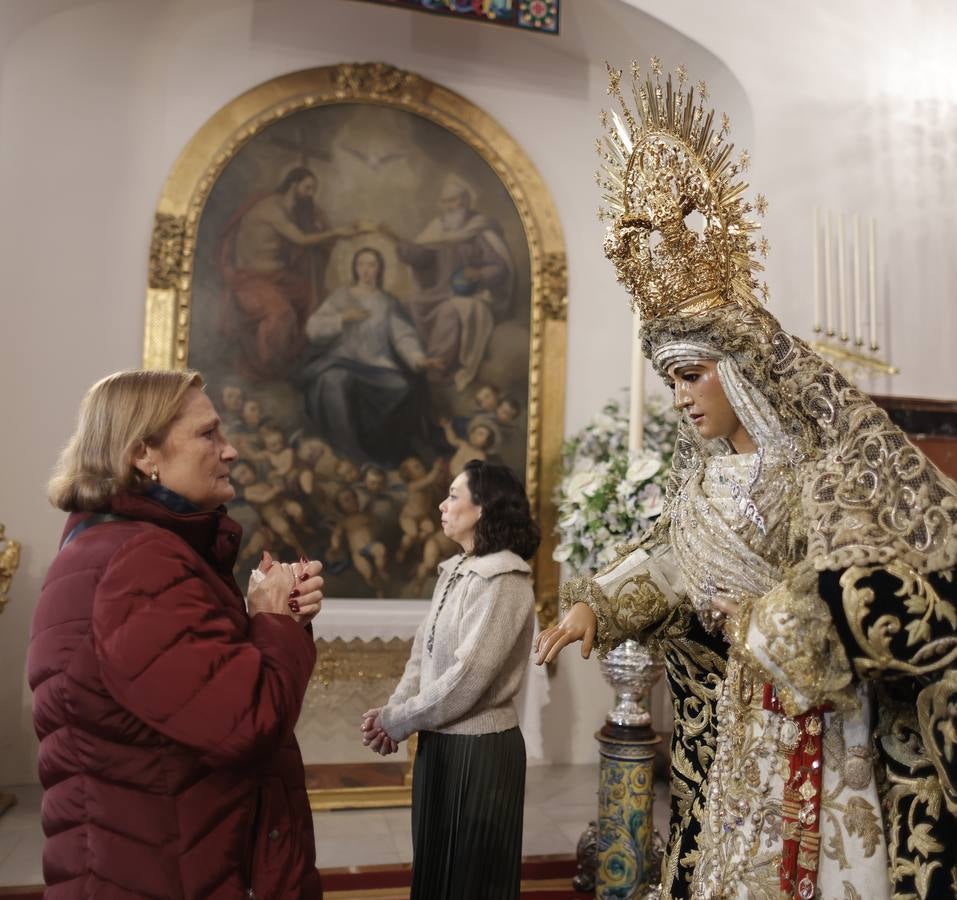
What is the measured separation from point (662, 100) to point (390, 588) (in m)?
4.19

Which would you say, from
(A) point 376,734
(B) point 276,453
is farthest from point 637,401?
(B) point 276,453

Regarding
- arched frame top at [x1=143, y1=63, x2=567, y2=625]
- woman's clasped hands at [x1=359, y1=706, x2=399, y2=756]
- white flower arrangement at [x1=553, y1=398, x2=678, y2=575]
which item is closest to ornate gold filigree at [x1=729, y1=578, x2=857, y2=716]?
woman's clasped hands at [x1=359, y1=706, x2=399, y2=756]

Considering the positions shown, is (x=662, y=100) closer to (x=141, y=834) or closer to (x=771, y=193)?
(x=141, y=834)

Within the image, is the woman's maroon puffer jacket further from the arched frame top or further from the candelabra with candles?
the candelabra with candles

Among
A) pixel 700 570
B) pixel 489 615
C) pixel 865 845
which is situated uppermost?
pixel 700 570

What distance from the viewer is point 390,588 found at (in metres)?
6.04

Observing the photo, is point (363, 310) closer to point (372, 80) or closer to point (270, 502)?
point (270, 502)

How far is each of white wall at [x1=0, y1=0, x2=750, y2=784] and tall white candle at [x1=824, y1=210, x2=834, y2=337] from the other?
0.89 metres

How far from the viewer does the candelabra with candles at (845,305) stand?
230 inches

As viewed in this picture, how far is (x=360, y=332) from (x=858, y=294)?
3.20 meters

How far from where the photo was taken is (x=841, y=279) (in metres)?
5.88

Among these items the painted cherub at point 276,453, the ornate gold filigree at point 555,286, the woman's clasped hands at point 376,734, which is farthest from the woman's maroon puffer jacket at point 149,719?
the ornate gold filigree at point 555,286

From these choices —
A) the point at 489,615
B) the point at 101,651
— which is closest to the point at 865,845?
the point at 489,615

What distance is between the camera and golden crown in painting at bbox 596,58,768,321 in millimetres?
2311
